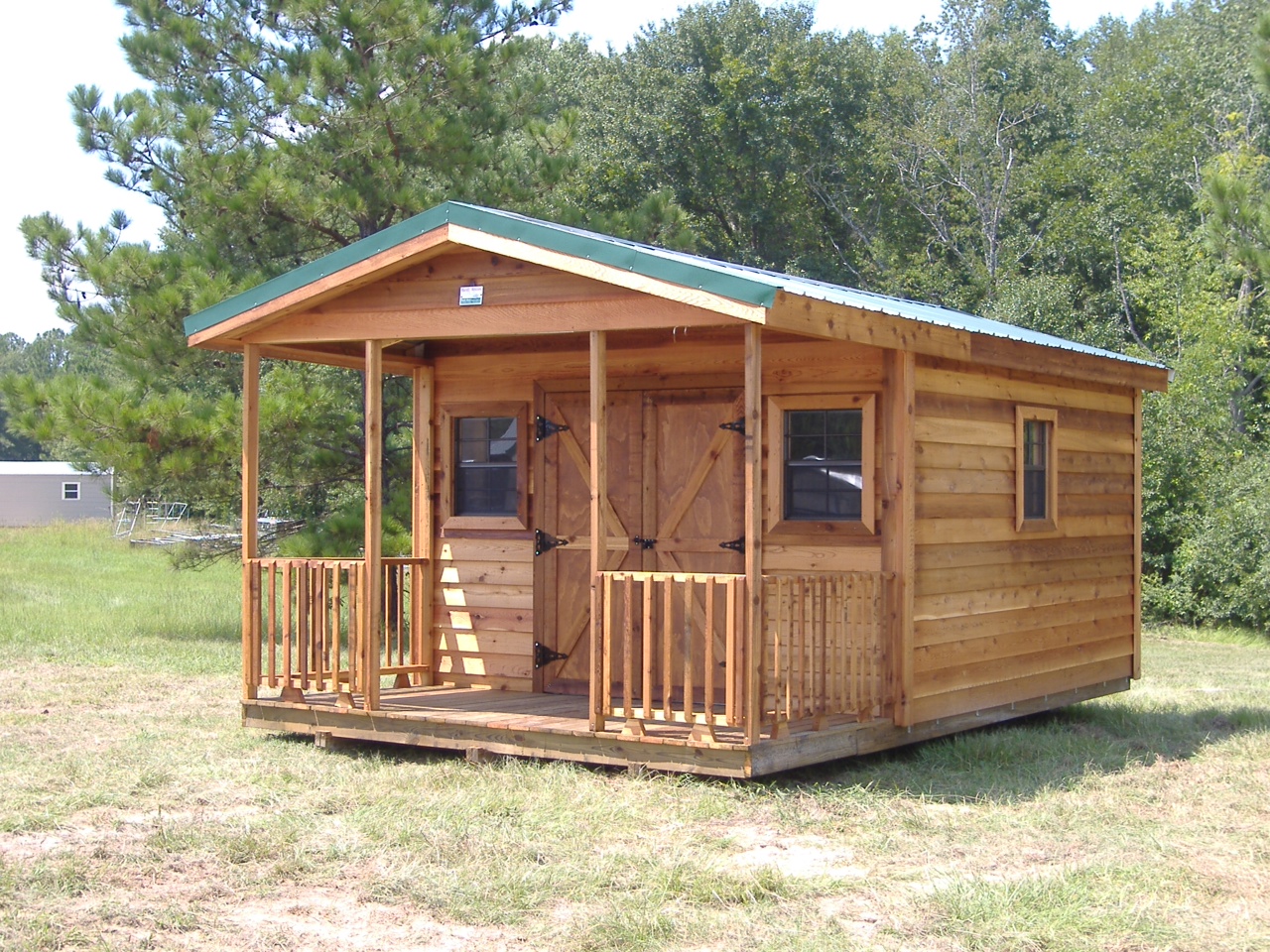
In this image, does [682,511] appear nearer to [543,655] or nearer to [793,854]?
[543,655]

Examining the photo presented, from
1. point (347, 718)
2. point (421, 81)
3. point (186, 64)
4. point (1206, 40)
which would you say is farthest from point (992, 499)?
point (1206, 40)

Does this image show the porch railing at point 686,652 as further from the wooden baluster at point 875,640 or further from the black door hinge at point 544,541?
the black door hinge at point 544,541

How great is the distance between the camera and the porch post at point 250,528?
9430 mm

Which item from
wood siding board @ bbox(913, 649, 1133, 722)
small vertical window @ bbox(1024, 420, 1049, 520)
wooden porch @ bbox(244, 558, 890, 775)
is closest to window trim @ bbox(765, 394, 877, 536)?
wooden porch @ bbox(244, 558, 890, 775)

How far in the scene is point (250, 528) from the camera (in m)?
9.56

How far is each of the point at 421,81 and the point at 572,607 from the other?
8.96 m

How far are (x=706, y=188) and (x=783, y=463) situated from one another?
22096mm

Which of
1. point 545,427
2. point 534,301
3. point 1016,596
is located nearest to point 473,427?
point 545,427

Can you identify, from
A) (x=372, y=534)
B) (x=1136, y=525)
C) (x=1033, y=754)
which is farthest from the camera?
(x=1136, y=525)

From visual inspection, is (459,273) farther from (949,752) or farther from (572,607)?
(949,752)

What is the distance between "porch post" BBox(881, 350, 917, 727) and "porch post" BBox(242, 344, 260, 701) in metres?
3.99

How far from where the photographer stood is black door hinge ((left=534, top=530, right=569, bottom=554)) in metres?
10.0

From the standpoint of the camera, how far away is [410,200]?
640 inches

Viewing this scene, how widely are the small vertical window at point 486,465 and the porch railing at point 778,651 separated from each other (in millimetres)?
1631
